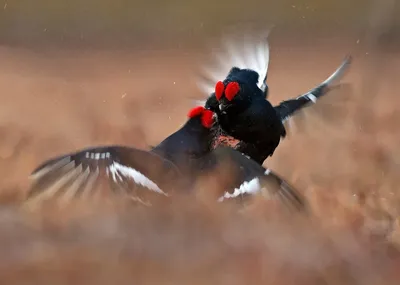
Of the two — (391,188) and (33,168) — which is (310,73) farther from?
(33,168)

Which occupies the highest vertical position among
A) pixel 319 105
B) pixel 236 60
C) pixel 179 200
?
pixel 236 60

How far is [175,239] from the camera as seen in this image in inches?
27.7

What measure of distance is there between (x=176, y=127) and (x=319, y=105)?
0.80 feet

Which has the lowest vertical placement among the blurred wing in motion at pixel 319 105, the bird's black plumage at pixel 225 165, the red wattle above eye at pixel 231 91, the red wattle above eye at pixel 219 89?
the bird's black plumage at pixel 225 165

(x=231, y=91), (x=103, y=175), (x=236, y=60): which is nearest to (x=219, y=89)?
(x=231, y=91)

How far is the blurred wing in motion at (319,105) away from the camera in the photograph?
98 cm

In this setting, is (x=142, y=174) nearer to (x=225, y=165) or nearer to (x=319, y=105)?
(x=225, y=165)

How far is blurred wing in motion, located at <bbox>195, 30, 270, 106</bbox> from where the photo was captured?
987 millimetres

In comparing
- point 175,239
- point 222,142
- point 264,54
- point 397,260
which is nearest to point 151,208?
point 175,239

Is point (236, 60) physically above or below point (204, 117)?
above

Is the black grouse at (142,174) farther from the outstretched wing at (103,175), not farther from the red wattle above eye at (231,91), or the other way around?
the red wattle above eye at (231,91)

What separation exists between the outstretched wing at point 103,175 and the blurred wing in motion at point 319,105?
1.04 ft

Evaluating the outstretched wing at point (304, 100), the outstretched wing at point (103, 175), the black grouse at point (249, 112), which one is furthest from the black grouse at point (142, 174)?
the outstretched wing at point (304, 100)

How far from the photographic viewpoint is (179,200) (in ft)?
2.34
